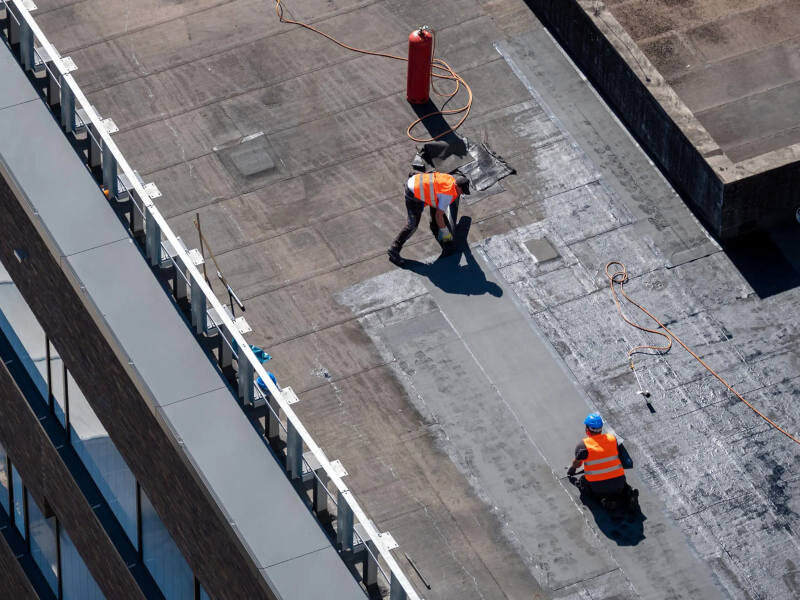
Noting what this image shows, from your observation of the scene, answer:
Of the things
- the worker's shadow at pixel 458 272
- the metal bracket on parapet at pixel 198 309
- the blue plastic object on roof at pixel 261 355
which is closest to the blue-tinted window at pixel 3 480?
the blue plastic object on roof at pixel 261 355

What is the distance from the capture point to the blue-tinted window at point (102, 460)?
20031mm

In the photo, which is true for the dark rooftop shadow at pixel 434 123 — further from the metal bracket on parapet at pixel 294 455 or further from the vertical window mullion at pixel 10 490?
the metal bracket on parapet at pixel 294 455

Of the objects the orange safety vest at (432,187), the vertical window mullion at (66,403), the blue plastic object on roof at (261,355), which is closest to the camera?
the vertical window mullion at (66,403)

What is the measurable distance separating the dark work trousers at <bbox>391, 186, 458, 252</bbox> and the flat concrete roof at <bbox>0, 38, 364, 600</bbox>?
292 inches

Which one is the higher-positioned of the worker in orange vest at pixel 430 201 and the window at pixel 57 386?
the window at pixel 57 386

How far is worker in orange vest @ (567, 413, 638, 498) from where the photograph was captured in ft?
78.7

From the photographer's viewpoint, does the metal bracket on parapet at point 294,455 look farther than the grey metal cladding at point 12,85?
No

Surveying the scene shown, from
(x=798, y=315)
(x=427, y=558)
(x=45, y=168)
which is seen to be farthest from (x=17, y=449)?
(x=798, y=315)

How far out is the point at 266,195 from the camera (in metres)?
28.9

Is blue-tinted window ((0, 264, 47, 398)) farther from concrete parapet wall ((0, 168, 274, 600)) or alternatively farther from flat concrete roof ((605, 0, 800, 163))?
flat concrete roof ((605, 0, 800, 163))

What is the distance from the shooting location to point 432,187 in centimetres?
2758

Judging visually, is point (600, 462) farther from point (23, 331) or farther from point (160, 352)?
point (23, 331)

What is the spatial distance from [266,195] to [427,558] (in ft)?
25.4

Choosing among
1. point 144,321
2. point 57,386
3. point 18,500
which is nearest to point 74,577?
point 18,500
